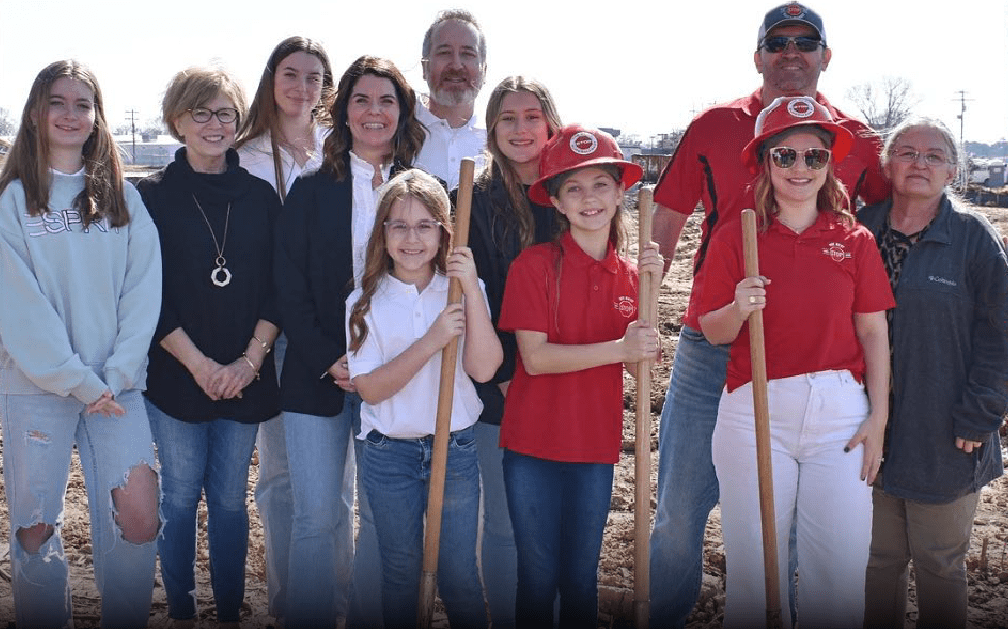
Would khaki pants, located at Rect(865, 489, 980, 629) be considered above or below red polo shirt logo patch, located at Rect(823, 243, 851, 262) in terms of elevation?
below

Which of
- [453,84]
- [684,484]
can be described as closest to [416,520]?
[684,484]

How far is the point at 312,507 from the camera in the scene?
404 cm

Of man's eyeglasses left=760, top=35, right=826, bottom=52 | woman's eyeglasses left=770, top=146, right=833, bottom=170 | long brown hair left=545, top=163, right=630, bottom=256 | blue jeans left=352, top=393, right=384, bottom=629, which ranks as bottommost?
blue jeans left=352, top=393, right=384, bottom=629

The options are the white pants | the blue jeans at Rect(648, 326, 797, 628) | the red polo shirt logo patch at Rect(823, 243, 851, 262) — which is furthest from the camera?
the blue jeans at Rect(648, 326, 797, 628)

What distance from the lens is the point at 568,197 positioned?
12.7 feet

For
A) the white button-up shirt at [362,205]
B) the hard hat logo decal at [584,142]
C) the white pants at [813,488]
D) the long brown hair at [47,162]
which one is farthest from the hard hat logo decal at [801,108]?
the long brown hair at [47,162]

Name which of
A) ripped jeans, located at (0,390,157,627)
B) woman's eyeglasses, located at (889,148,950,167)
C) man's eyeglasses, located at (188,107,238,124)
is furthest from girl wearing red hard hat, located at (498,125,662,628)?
ripped jeans, located at (0,390,157,627)

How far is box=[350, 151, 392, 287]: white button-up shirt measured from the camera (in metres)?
4.12

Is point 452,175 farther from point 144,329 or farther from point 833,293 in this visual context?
point 833,293

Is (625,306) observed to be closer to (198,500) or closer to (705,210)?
(705,210)

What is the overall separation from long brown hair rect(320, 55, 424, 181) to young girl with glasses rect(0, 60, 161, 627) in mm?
829

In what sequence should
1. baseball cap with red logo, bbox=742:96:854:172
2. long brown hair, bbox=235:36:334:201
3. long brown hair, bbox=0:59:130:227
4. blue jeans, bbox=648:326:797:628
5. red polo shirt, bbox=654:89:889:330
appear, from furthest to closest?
long brown hair, bbox=235:36:334:201 → blue jeans, bbox=648:326:797:628 → red polo shirt, bbox=654:89:889:330 → long brown hair, bbox=0:59:130:227 → baseball cap with red logo, bbox=742:96:854:172

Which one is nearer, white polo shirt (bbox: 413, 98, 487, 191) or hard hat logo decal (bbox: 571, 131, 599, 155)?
hard hat logo decal (bbox: 571, 131, 599, 155)

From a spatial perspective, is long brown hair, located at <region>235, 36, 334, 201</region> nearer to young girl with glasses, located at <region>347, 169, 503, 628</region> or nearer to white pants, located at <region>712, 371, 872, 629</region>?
young girl with glasses, located at <region>347, 169, 503, 628</region>
